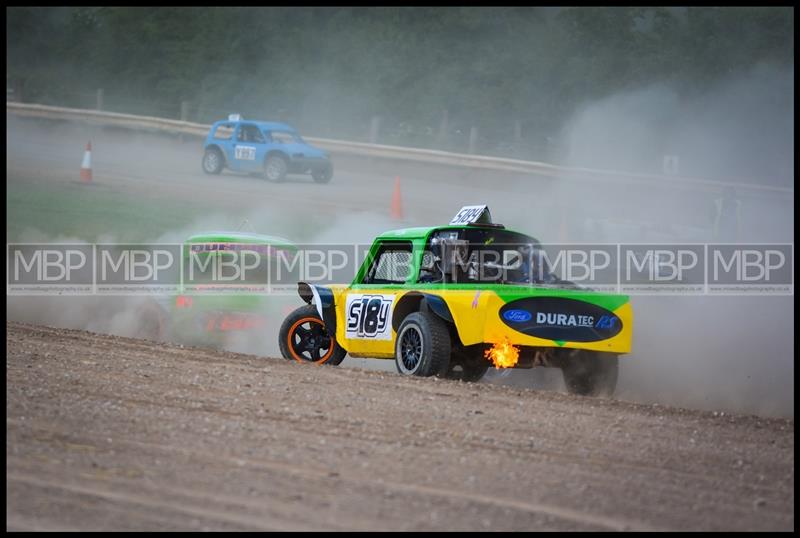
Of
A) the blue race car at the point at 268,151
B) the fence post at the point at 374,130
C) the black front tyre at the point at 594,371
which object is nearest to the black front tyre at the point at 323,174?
the blue race car at the point at 268,151

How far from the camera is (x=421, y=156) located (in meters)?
33.2

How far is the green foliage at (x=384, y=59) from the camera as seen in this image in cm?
3778

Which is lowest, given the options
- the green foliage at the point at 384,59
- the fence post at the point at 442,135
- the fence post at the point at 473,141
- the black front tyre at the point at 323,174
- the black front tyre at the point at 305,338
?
the black front tyre at the point at 305,338

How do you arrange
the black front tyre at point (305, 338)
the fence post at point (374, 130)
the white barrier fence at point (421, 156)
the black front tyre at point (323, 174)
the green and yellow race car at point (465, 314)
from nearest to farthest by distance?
the green and yellow race car at point (465, 314) → the black front tyre at point (305, 338) → the white barrier fence at point (421, 156) → the black front tyre at point (323, 174) → the fence post at point (374, 130)

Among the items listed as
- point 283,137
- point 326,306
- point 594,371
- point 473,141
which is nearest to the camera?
point 594,371

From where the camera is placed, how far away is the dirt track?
17.9 ft

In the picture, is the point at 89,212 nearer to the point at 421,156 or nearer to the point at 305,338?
the point at 421,156

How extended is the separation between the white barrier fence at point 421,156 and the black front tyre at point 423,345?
57.3 ft

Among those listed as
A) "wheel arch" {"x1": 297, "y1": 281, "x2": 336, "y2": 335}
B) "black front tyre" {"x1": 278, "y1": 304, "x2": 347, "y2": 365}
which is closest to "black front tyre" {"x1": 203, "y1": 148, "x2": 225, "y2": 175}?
"black front tyre" {"x1": 278, "y1": 304, "x2": 347, "y2": 365}

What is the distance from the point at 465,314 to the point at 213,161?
21471 millimetres

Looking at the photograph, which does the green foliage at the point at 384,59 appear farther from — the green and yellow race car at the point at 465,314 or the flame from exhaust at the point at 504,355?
the flame from exhaust at the point at 504,355

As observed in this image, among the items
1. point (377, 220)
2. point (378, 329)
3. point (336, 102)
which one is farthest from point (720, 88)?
point (378, 329)

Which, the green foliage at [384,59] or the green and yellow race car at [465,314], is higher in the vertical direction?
the green foliage at [384,59]

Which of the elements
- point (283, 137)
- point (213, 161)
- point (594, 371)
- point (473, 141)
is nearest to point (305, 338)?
point (594, 371)
